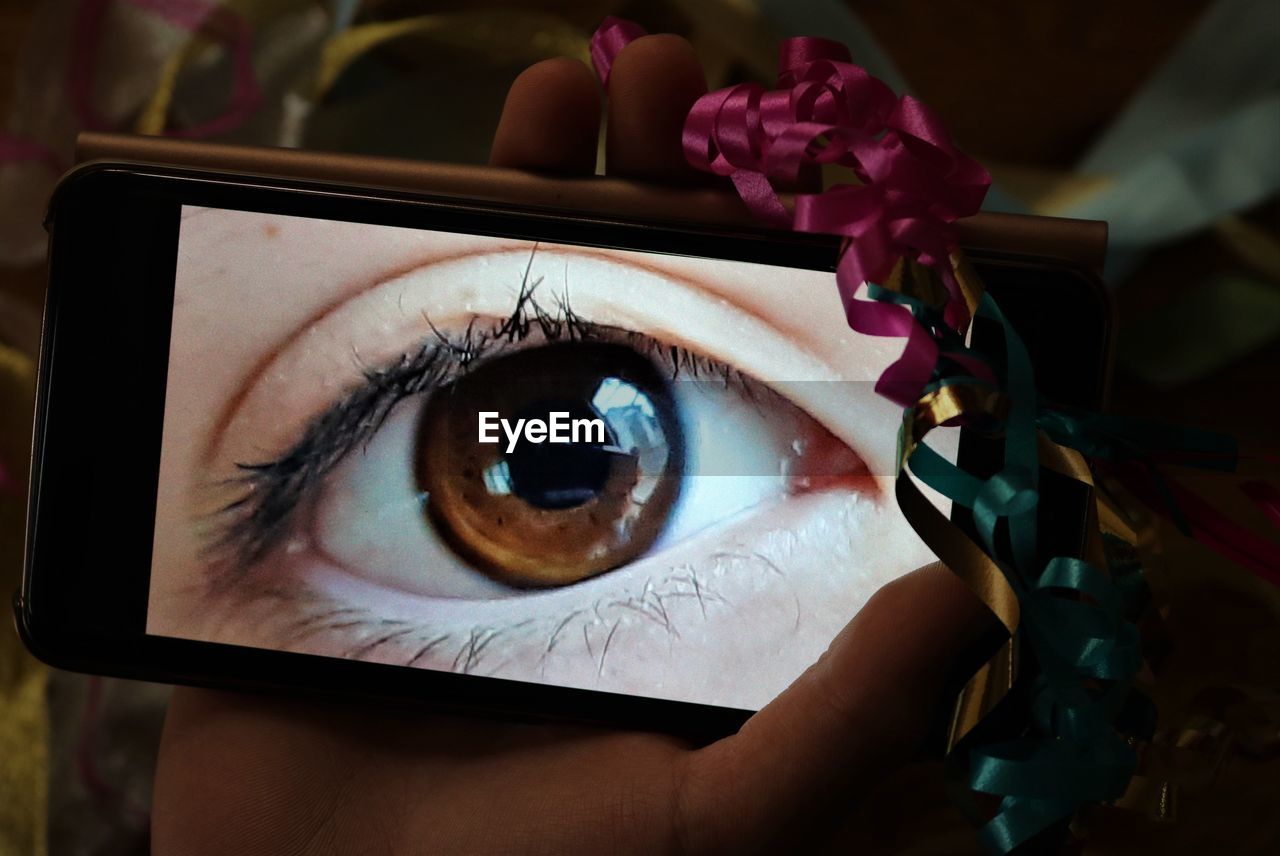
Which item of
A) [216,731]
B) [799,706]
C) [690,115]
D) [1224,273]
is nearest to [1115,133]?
[1224,273]

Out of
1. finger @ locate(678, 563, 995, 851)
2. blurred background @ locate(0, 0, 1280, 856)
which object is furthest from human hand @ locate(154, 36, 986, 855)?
blurred background @ locate(0, 0, 1280, 856)

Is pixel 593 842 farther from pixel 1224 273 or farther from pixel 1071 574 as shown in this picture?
pixel 1224 273

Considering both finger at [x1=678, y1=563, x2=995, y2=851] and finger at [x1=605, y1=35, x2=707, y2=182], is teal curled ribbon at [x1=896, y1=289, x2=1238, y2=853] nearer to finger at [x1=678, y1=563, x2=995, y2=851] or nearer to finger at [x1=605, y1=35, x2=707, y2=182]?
finger at [x1=678, y1=563, x2=995, y2=851]

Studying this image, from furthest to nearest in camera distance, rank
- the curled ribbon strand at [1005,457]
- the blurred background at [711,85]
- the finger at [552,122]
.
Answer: the blurred background at [711,85] < the finger at [552,122] < the curled ribbon strand at [1005,457]

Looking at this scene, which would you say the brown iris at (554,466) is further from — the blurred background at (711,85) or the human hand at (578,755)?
the blurred background at (711,85)

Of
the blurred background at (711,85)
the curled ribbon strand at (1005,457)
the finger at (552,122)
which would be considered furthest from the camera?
the blurred background at (711,85)

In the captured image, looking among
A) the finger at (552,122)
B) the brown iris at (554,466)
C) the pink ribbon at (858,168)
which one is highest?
the finger at (552,122)

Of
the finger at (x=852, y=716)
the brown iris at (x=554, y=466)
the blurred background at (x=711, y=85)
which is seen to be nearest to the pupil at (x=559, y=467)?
the brown iris at (x=554, y=466)
